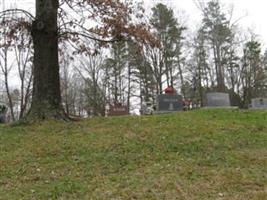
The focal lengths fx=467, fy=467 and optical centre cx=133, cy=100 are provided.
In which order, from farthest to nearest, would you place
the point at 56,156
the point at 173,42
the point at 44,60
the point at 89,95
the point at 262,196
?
the point at 89,95 < the point at 173,42 < the point at 44,60 < the point at 56,156 < the point at 262,196

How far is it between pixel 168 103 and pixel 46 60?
775 cm

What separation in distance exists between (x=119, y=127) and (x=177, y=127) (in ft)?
4.32

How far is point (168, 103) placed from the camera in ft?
61.5

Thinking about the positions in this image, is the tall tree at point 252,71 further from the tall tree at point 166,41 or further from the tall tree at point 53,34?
the tall tree at point 53,34

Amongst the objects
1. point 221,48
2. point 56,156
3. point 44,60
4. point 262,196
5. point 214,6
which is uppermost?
point 214,6

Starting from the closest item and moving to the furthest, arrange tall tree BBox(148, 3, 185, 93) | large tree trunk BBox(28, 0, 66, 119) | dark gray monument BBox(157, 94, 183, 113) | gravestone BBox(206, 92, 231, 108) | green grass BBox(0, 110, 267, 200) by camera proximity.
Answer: green grass BBox(0, 110, 267, 200)
large tree trunk BBox(28, 0, 66, 119)
dark gray monument BBox(157, 94, 183, 113)
gravestone BBox(206, 92, 231, 108)
tall tree BBox(148, 3, 185, 93)

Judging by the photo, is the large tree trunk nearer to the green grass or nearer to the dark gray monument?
the green grass

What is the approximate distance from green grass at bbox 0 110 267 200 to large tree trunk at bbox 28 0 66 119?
35.5 inches

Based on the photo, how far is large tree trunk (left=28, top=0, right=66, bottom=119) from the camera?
38.6 feet

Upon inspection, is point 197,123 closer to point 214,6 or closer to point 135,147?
point 135,147

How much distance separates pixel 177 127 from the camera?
413 inches

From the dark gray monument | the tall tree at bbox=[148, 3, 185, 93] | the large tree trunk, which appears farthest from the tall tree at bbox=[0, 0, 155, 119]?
the tall tree at bbox=[148, 3, 185, 93]

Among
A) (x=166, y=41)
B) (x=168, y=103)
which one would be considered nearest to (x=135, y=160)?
(x=168, y=103)

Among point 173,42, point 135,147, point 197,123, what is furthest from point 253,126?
point 173,42
